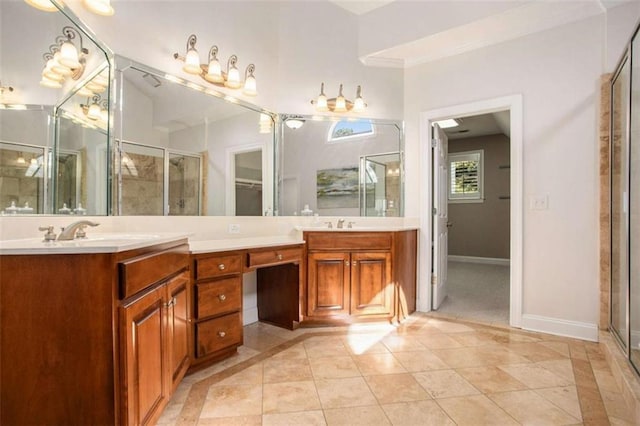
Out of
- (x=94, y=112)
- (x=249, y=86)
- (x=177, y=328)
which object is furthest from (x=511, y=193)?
(x=94, y=112)

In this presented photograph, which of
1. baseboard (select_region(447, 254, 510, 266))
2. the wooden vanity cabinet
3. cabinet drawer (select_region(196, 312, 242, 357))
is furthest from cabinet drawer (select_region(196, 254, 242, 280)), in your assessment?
baseboard (select_region(447, 254, 510, 266))

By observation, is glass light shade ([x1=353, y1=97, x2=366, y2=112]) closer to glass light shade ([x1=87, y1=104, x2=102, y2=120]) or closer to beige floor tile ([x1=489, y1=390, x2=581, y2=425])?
glass light shade ([x1=87, y1=104, x2=102, y2=120])

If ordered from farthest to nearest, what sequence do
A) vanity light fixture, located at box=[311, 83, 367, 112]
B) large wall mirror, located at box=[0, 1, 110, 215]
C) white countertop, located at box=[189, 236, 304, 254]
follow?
vanity light fixture, located at box=[311, 83, 367, 112], white countertop, located at box=[189, 236, 304, 254], large wall mirror, located at box=[0, 1, 110, 215]

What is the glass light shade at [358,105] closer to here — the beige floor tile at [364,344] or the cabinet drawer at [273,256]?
the cabinet drawer at [273,256]

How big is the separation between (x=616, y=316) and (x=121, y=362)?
9.97 ft

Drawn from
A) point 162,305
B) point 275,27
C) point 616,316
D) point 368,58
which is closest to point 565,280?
point 616,316

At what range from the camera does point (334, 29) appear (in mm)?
3178

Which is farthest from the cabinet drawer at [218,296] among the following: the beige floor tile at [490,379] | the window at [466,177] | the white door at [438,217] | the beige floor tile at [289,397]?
the window at [466,177]

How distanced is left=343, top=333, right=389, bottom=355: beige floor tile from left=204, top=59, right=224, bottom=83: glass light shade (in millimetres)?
2338

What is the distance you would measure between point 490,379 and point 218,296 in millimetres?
1758

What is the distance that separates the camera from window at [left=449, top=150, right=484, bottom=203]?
249 inches

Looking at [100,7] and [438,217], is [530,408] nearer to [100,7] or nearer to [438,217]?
[438,217]

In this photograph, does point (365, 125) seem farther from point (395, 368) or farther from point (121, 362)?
point (121, 362)

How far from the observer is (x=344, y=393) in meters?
1.73
